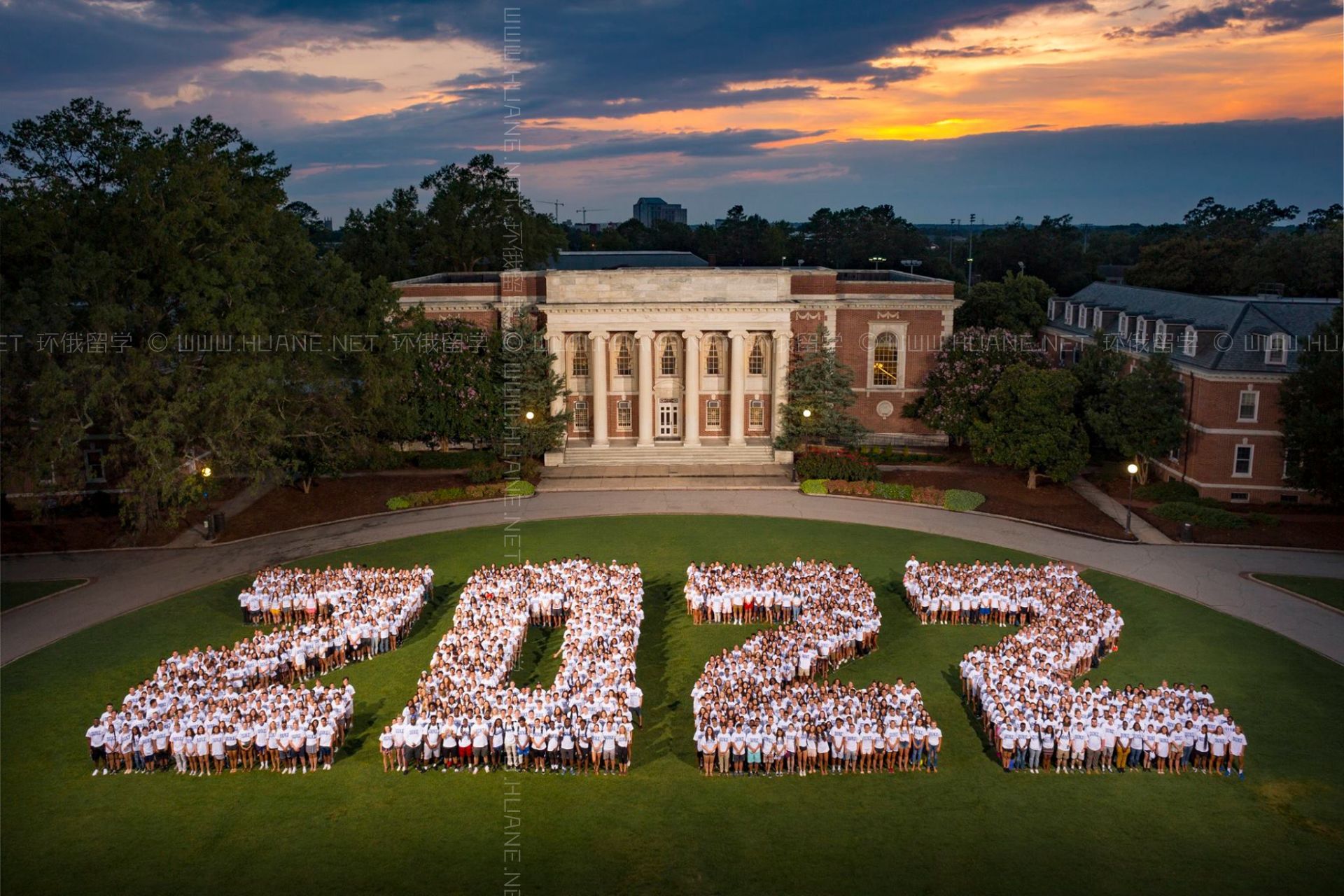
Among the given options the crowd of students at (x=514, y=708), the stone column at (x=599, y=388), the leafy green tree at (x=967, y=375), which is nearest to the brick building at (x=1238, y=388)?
the leafy green tree at (x=967, y=375)

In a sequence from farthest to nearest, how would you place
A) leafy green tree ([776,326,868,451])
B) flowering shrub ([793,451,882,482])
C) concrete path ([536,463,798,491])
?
1. leafy green tree ([776,326,868,451])
2. concrete path ([536,463,798,491])
3. flowering shrub ([793,451,882,482])

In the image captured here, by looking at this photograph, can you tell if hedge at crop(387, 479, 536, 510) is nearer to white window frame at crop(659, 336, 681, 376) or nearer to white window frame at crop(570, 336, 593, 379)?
white window frame at crop(570, 336, 593, 379)

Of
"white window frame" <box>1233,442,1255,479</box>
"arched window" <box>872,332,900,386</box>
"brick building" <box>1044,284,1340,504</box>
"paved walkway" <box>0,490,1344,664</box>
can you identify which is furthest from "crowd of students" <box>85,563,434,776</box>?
"white window frame" <box>1233,442,1255,479</box>

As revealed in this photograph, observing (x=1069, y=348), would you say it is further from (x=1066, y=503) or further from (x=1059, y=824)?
(x=1059, y=824)

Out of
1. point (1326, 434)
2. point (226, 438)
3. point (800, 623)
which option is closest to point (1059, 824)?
point (800, 623)

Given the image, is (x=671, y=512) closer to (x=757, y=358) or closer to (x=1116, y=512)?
(x=757, y=358)

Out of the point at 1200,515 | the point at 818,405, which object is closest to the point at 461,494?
the point at 818,405

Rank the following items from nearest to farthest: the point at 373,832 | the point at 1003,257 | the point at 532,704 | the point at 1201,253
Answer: the point at 373,832
the point at 532,704
the point at 1201,253
the point at 1003,257
